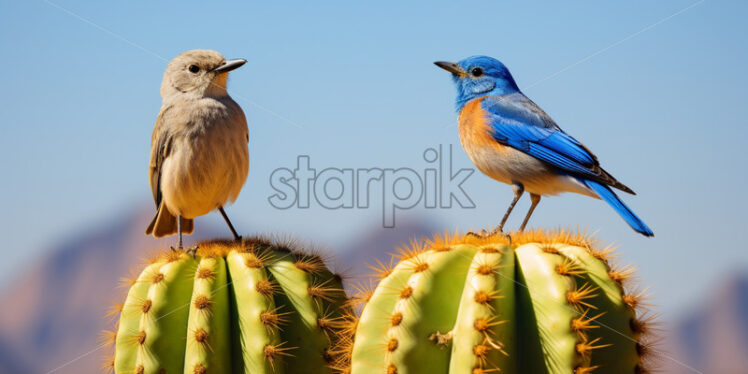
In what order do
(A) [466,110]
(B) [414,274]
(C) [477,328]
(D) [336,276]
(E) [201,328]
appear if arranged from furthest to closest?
(A) [466,110] → (D) [336,276] → (E) [201,328] → (B) [414,274] → (C) [477,328]

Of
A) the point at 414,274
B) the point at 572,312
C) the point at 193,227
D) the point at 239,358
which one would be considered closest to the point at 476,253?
the point at 414,274

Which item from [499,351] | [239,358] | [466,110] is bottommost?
[239,358]

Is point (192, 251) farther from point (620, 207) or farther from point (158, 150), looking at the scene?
point (620, 207)

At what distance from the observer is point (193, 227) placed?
541 centimetres

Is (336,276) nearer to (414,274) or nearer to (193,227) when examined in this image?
(414,274)

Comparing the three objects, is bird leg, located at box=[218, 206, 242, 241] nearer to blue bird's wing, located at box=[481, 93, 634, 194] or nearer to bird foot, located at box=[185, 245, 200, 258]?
bird foot, located at box=[185, 245, 200, 258]

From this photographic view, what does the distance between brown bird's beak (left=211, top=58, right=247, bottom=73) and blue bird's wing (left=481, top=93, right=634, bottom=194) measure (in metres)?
1.78

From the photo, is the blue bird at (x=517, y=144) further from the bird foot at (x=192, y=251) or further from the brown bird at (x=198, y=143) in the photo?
the bird foot at (x=192, y=251)

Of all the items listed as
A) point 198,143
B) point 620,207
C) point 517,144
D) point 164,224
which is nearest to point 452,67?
point 517,144

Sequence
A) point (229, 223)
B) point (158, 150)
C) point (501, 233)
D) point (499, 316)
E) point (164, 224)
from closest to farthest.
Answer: point (499, 316)
point (501, 233)
point (229, 223)
point (158, 150)
point (164, 224)

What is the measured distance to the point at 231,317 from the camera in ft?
13.0

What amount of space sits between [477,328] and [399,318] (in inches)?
13.8

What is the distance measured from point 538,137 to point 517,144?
146 millimetres

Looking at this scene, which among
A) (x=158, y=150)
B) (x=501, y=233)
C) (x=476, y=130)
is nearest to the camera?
(x=501, y=233)
